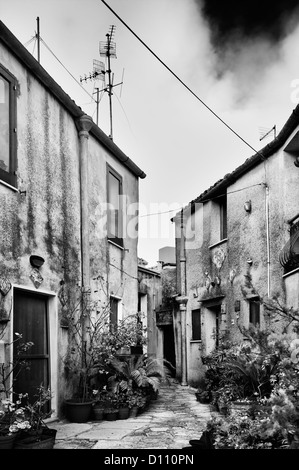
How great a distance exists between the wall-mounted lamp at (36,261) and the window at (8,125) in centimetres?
109

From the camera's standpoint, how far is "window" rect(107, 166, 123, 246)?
10570 millimetres

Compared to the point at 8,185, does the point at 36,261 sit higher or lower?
lower

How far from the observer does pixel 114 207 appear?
35.7 ft

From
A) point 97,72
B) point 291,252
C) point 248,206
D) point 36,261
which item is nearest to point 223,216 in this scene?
point 248,206

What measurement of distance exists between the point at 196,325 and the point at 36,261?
26.8 ft

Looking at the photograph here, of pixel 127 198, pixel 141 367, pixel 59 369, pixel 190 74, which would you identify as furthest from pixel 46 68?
pixel 141 367

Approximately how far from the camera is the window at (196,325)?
14211 mm

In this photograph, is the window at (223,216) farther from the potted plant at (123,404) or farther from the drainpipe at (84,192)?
the potted plant at (123,404)

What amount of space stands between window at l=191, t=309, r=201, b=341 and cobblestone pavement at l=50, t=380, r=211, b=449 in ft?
14.5

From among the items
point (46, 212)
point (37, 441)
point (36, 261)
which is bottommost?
point (37, 441)

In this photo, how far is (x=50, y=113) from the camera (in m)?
8.09

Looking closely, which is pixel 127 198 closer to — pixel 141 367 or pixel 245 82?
pixel 141 367

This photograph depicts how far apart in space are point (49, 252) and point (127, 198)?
14.1 feet

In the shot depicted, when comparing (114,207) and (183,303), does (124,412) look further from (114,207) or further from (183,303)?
(183,303)
